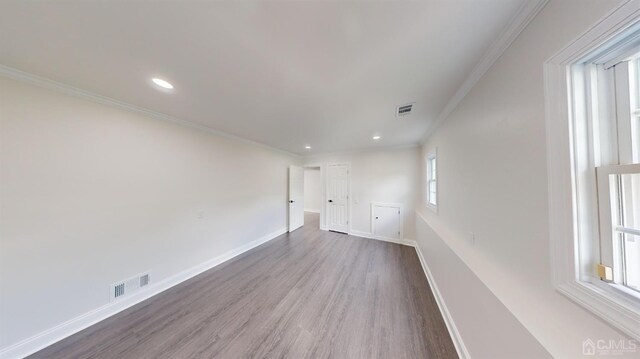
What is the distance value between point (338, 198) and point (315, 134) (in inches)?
84.2

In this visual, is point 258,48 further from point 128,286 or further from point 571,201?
point 128,286

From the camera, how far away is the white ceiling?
94 cm

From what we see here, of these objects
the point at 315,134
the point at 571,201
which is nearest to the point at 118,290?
A: the point at 315,134

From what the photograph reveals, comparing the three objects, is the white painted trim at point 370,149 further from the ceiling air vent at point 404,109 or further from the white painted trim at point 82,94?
the white painted trim at point 82,94

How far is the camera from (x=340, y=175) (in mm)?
4688

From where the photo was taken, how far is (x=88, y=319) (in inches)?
68.7

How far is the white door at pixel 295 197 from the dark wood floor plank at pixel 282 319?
6.32ft

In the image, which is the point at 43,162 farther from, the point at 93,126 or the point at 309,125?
the point at 309,125

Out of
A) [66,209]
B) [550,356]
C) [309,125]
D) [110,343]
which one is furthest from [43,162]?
[550,356]

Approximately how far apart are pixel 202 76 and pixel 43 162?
63.3 inches

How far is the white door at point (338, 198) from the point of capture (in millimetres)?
4605

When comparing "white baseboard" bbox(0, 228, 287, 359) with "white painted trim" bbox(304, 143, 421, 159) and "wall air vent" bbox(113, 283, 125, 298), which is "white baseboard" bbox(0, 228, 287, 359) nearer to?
"wall air vent" bbox(113, 283, 125, 298)

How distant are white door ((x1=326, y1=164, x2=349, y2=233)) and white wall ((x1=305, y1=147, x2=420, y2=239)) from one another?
0.17 metres

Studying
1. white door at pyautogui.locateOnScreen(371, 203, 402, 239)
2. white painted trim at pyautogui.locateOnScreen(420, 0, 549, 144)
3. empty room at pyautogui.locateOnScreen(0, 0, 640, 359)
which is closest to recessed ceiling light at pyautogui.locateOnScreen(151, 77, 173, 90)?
empty room at pyautogui.locateOnScreen(0, 0, 640, 359)
